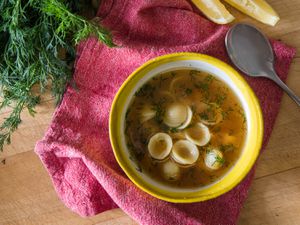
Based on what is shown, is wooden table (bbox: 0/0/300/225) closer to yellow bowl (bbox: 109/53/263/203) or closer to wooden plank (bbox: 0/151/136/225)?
wooden plank (bbox: 0/151/136/225)

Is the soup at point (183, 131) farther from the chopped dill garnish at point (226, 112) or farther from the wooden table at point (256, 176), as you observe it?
the wooden table at point (256, 176)

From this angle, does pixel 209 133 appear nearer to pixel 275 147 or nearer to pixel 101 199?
pixel 275 147

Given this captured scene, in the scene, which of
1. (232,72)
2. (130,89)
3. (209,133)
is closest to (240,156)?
(209,133)

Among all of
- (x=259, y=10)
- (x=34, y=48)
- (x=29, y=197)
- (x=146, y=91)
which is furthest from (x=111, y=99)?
(x=259, y=10)

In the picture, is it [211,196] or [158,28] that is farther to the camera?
[158,28]

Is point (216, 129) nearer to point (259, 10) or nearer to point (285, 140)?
point (285, 140)

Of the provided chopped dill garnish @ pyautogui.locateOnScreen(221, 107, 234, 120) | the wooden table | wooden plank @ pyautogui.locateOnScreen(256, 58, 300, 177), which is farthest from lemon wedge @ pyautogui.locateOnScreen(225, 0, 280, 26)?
chopped dill garnish @ pyautogui.locateOnScreen(221, 107, 234, 120)
